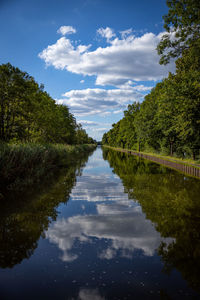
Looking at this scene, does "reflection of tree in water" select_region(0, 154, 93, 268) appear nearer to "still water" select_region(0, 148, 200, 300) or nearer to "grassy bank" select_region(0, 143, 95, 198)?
"still water" select_region(0, 148, 200, 300)

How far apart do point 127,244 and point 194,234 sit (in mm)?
2145

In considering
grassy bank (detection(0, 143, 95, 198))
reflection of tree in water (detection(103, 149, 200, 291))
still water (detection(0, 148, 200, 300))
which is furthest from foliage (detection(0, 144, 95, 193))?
reflection of tree in water (detection(103, 149, 200, 291))

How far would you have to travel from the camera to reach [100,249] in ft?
19.1

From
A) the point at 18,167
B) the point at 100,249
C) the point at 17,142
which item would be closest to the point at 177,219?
the point at 100,249

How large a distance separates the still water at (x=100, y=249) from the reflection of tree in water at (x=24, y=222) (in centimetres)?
3

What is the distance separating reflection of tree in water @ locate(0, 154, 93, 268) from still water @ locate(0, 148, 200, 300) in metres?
0.03

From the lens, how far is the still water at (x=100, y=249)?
4.21 m

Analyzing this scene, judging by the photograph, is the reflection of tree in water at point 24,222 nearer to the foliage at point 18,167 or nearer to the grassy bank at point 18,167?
the foliage at point 18,167

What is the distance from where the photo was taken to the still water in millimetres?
4211

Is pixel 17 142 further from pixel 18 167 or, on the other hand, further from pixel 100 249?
pixel 100 249

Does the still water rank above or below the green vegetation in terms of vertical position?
below

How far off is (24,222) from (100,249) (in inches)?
127

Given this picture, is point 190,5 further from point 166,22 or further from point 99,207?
point 99,207

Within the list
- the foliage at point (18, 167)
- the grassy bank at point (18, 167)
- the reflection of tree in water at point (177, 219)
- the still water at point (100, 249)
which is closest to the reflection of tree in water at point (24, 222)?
the still water at point (100, 249)
